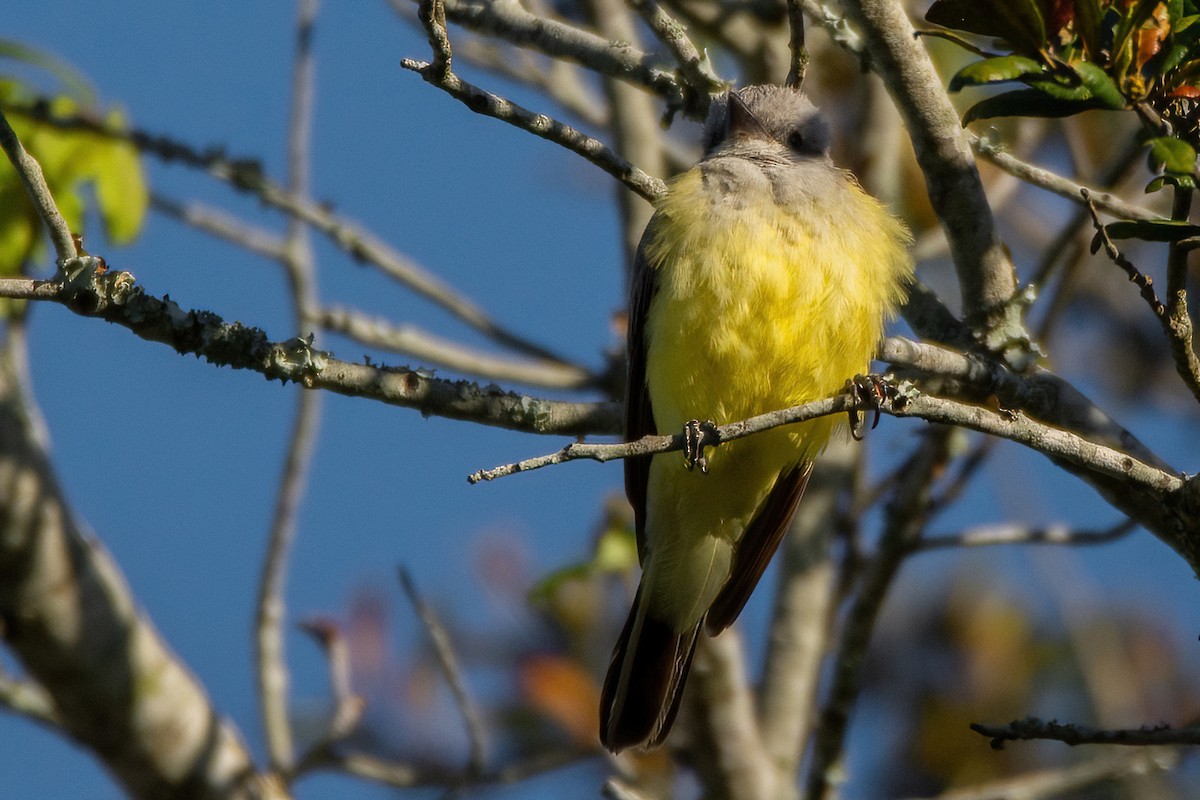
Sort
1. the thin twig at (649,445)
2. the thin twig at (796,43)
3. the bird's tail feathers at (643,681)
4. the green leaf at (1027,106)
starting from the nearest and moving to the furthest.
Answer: the thin twig at (649,445) < the green leaf at (1027,106) < the thin twig at (796,43) < the bird's tail feathers at (643,681)

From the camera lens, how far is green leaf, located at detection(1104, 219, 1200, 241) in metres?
3.00

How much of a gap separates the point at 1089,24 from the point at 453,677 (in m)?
2.98

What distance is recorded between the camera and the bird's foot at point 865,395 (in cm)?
374

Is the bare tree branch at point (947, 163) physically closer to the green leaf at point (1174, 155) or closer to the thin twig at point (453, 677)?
the green leaf at point (1174, 155)

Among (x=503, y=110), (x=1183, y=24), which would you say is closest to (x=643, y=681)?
(x=503, y=110)

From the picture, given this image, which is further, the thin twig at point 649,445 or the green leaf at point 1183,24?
the green leaf at point 1183,24

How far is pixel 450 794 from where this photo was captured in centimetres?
504

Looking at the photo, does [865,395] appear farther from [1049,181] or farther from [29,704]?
[29,704]

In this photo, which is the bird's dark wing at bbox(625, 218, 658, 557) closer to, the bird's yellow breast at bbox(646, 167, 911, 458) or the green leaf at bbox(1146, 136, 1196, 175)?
the bird's yellow breast at bbox(646, 167, 911, 458)

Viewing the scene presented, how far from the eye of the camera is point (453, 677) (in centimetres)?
481

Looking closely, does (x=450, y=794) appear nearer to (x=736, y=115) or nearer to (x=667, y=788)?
(x=667, y=788)

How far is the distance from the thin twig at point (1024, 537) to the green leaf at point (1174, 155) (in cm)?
212

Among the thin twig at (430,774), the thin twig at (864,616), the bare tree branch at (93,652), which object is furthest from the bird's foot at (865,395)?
the bare tree branch at (93,652)

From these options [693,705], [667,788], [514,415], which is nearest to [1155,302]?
[514,415]
